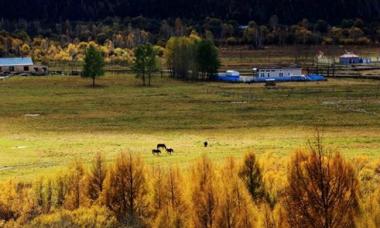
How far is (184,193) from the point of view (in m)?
33.2

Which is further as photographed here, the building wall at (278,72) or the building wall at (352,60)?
the building wall at (352,60)

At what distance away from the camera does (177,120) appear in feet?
238

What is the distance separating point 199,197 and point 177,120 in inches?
1620

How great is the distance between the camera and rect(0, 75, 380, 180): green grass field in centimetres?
5209

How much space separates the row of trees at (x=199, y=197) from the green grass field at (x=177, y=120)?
6.15 m

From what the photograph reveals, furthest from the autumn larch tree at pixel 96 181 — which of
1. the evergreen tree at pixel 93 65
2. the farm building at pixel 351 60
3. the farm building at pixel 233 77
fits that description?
the farm building at pixel 351 60

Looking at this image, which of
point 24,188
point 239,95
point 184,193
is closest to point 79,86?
point 239,95

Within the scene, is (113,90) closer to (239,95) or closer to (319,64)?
(239,95)

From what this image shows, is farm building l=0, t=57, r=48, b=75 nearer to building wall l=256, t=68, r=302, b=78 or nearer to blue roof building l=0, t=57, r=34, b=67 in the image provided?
blue roof building l=0, t=57, r=34, b=67

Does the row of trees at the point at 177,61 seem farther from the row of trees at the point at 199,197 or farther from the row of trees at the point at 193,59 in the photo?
the row of trees at the point at 199,197

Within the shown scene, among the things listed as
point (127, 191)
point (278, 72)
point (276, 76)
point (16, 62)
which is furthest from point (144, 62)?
point (127, 191)

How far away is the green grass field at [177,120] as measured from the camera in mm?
52094

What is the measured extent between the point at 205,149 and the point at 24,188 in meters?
18.0

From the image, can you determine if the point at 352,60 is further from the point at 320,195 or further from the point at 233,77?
the point at 320,195
